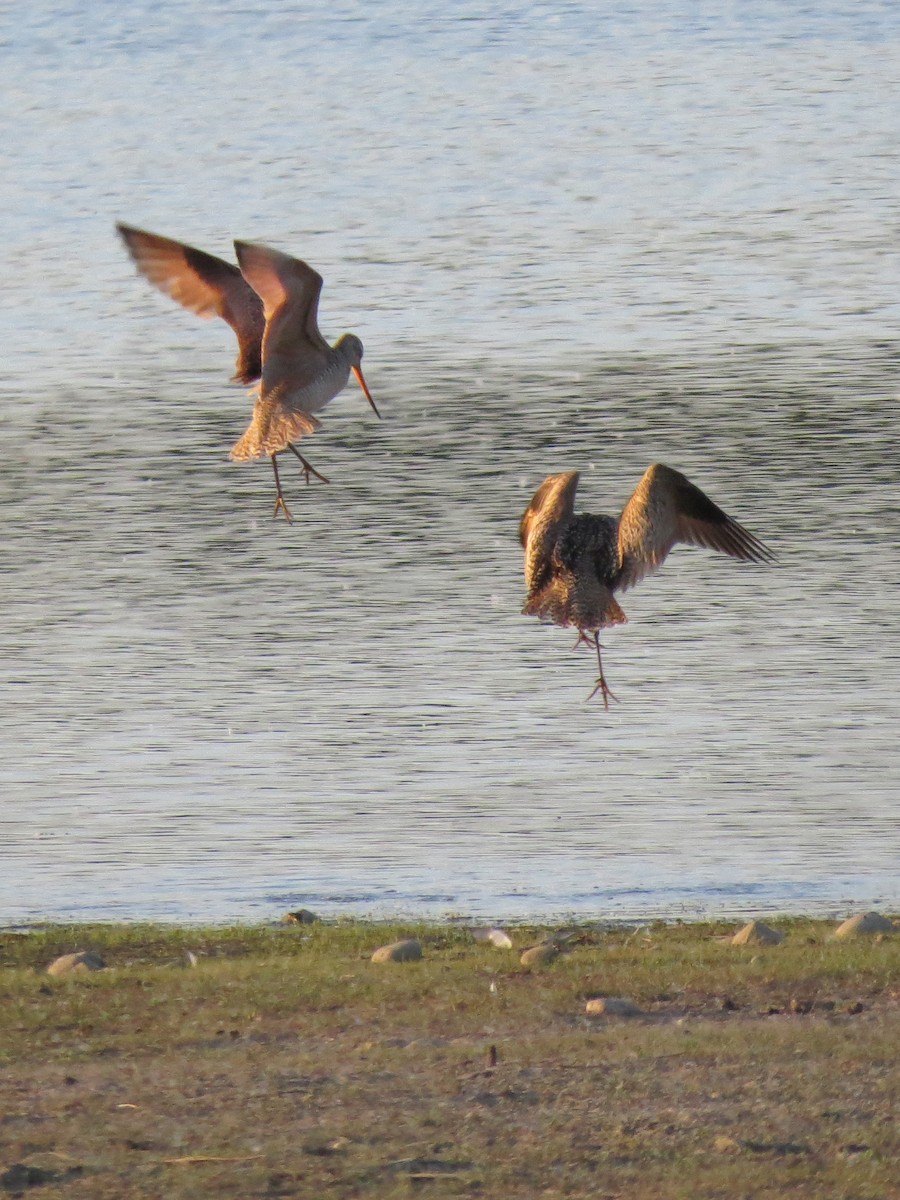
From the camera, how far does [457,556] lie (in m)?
18.0

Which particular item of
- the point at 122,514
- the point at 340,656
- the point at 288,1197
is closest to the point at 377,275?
the point at 122,514

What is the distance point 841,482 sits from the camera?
65.6 feet

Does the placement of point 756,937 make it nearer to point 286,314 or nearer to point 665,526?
point 665,526

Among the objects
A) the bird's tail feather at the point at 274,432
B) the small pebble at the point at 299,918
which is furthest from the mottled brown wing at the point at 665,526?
the small pebble at the point at 299,918

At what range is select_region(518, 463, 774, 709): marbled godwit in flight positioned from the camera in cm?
1043

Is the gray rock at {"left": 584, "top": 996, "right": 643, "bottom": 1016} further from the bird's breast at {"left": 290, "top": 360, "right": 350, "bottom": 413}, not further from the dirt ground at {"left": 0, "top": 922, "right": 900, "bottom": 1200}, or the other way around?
the bird's breast at {"left": 290, "top": 360, "right": 350, "bottom": 413}

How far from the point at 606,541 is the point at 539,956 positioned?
5.41 ft

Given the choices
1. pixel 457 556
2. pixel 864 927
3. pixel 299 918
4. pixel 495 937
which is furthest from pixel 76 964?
pixel 457 556

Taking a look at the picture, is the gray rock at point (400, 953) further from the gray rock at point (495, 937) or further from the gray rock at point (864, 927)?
the gray rock at point (864, 927)

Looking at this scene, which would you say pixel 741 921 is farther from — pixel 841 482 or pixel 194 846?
pixel 841 482

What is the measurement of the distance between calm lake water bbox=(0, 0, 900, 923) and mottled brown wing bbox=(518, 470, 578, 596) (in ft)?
5.08

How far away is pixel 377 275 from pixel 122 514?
43.1 feet

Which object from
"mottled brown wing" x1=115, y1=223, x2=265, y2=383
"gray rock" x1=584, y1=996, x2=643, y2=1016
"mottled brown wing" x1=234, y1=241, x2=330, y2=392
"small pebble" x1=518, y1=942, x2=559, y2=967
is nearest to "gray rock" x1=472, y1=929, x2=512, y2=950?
"small pebble" x1=518, y1=942, x2=559, y2=967

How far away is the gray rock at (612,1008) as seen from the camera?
908 cm
